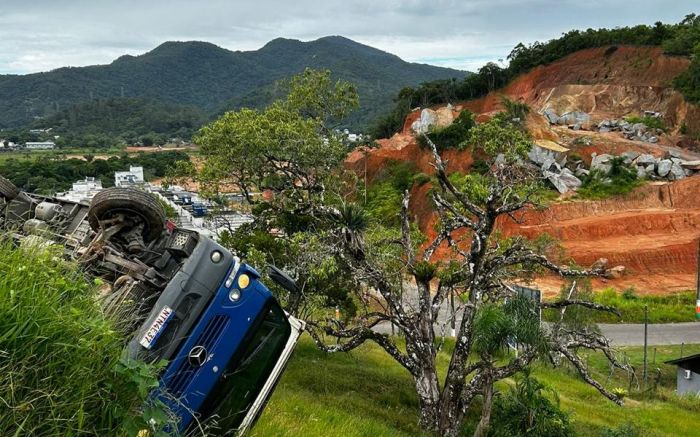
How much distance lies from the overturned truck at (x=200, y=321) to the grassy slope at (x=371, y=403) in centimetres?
49

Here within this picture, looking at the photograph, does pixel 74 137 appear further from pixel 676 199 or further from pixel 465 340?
pixel 465 340

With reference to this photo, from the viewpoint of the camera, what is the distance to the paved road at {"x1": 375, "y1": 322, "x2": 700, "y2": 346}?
→ 25.9 metres

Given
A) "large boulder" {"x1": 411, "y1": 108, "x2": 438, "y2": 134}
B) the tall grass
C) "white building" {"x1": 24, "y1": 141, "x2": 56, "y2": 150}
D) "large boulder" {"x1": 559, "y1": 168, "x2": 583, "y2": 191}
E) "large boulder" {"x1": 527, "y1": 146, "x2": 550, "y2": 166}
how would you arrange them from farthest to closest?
1. "white building" {"x1": 24, "y1": 141, "x2": 56, "y2": 150}
2. "large boulder" {"x1": 411, "y1": 108, "x2": 438, "y2": 134}
3. "large boulder" {"x1": 527, "y1": 146, "x2": 550, "y2": 166}
4. "large boulder" {"x1": 559, "y1": 168, "x2": 583, "y2": 191}
5. the tall grass

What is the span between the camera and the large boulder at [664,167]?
132 ft

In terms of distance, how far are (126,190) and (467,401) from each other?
6179 millimetres

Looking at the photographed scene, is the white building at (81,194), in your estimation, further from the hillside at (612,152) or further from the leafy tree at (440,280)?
the hillside at (612,152)

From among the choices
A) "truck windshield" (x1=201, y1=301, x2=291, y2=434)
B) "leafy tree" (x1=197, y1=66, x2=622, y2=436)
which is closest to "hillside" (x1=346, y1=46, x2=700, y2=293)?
"leafy tree" (x1=197, y1=66, x2=622, y2=436)

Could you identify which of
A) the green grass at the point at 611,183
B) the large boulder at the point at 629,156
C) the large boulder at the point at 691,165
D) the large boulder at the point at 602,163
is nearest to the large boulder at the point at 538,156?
the large boulder at the point at 602,163

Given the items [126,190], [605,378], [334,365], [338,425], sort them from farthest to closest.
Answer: [605,378] → [334,365] → [126,190] → [338,425]

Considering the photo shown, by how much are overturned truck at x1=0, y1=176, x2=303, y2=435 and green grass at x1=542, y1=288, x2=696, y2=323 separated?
25.3 metres

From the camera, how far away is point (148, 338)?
4543mm

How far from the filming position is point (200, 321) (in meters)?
4.89

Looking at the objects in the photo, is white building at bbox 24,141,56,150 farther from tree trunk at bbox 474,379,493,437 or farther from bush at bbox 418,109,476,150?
tree trunk at bbox 474,379,493,437

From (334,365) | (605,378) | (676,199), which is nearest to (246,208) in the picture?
(334,365)
